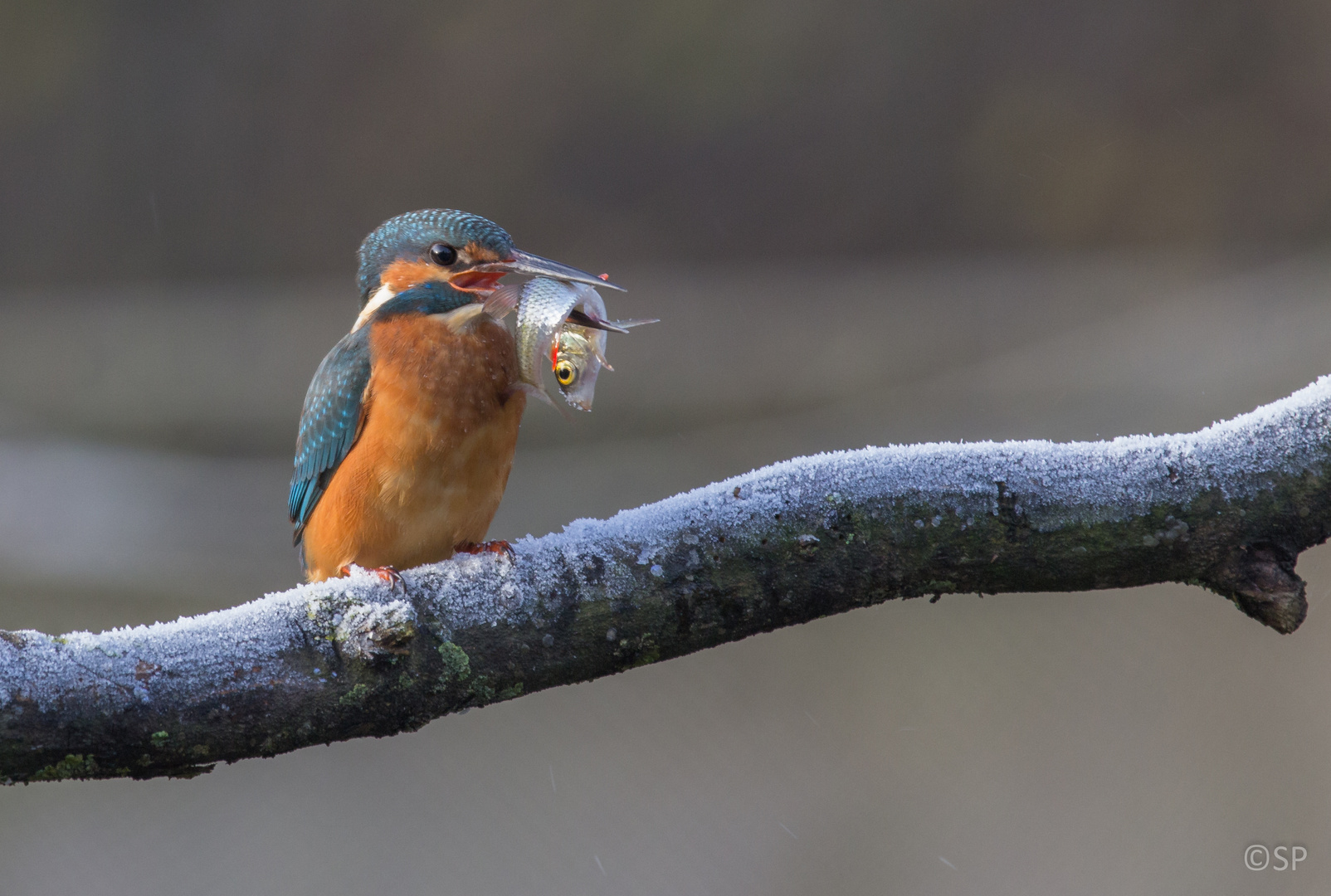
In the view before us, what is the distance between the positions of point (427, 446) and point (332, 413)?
0.16 metres

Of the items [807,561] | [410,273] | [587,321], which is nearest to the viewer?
[807,561]

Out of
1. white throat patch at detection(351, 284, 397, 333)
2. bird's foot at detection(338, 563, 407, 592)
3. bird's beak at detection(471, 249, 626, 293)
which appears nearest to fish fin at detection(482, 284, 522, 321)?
bird's beak at detection(471, 249, 626, 293)

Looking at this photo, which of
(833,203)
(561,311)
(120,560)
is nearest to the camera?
(561,311)

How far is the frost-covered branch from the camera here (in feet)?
2.53

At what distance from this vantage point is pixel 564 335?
3.28 ft

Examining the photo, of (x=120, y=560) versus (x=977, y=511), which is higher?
(x=977, y=511)

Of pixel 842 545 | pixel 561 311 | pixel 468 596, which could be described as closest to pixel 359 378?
pixel 561 311

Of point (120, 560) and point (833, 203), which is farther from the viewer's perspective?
point (120, 560)

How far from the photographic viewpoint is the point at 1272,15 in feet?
11.4

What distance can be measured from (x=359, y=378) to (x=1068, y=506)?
2.46 feet

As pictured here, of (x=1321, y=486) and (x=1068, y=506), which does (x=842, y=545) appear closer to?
(x=1068, y=506)

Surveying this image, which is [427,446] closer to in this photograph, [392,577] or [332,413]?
[332,413]

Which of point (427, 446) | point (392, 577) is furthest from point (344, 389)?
point (392, 577)

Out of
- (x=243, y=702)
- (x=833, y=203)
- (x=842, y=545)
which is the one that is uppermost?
(x=833, y=203)
